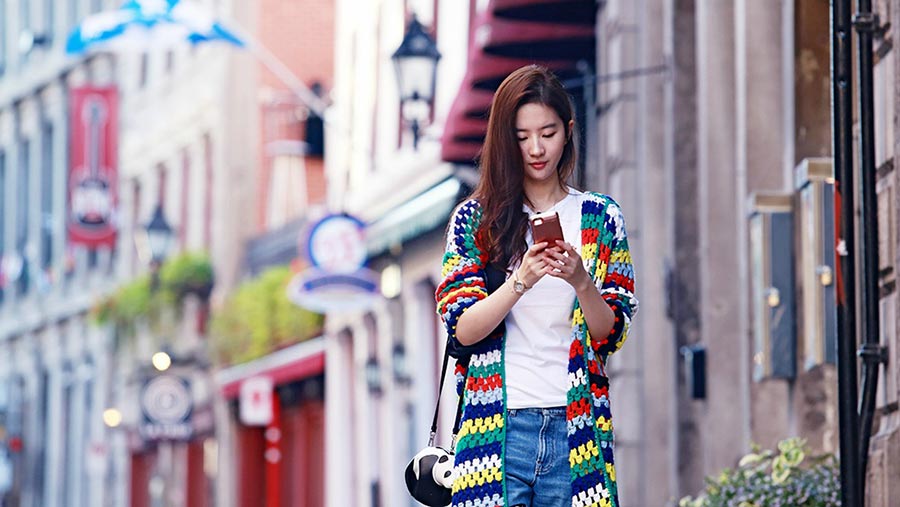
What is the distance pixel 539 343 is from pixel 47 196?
45.7 meters

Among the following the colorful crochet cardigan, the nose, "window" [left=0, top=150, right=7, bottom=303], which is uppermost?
"window" [left=0, top=150, right=7, bottom=303]

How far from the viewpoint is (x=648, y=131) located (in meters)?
15.2

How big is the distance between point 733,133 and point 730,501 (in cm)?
395

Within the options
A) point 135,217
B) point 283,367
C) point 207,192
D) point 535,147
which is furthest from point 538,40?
point 135,217

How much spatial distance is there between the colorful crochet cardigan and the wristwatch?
0.58 feet

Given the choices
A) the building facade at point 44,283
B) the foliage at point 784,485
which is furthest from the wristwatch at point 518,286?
the building facade at point 44,283

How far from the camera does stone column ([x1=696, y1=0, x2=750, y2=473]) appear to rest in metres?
12.9

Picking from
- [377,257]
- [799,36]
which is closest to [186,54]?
[377,257]

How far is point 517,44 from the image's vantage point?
1603 cm

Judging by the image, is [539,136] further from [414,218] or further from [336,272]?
[336,272]

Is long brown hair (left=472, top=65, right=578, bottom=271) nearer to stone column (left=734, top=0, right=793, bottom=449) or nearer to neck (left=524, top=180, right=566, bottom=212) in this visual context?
neck (left=524, top=180, right=566, bottom=212)

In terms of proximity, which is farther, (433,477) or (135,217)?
(135,217)

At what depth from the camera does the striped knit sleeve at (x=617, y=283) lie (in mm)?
5547

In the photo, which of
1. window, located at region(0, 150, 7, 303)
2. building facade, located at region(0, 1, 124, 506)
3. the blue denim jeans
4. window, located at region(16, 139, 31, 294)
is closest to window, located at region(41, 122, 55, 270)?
building facade, located at region(0, 1, 124, 506)
